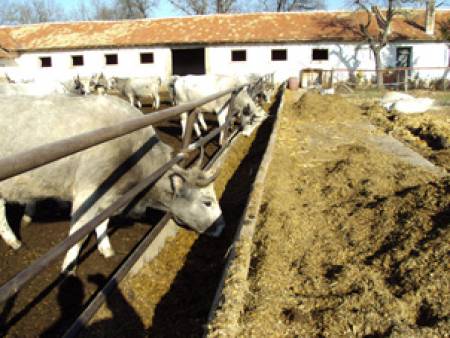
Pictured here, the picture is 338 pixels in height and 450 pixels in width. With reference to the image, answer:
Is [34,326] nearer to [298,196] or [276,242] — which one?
[276,242]

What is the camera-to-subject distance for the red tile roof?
29328 millimetres

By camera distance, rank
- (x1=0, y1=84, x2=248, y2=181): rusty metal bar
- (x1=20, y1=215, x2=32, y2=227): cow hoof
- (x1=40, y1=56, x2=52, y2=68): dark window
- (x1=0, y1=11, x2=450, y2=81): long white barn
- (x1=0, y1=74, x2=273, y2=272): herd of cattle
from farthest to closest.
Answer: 1. (x1=40, y1=56, x2=52, y2=68): dark window
2. (x1=0, y1=11, x2=450, y2=81): long white barn
3. (x1=20, y1=215, x2=32, y2=227): cow hoof
4. (x1=0, y1=74, x2=273, y2=272): herd of cattle
5. (x1=0, y1=84, x2=248, y2=181): rusty metal bar

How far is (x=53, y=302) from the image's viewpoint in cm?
343

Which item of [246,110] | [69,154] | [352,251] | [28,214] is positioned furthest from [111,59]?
[69,154]

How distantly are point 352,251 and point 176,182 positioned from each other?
1.73 meters

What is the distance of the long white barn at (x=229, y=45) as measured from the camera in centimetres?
2856

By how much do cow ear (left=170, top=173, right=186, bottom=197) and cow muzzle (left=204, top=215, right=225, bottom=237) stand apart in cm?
49

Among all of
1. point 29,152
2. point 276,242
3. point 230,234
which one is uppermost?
point 29,152

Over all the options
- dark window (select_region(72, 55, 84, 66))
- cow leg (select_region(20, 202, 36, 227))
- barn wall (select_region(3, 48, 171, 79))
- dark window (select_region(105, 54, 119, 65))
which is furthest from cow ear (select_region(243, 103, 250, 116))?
dark window (select_region(72, 55, 84, 66))

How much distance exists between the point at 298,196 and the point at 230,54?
2601 centimetres

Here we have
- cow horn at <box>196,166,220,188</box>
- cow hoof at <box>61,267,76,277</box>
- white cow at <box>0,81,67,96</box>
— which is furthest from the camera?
white cow at <box>0,81,67,96</box>

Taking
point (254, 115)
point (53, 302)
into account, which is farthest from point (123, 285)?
point (254, 115)

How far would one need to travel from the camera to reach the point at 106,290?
3078 millimetres

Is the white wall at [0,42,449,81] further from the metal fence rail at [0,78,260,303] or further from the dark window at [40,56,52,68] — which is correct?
the metal fence rail at [0,78,260,303]
